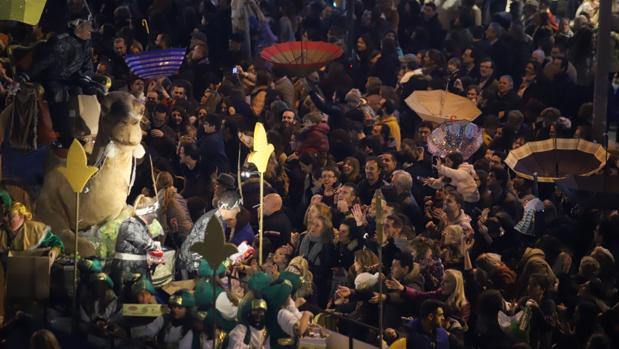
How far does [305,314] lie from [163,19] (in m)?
8.75

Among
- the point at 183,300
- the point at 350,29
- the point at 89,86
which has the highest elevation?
the point at 89,86

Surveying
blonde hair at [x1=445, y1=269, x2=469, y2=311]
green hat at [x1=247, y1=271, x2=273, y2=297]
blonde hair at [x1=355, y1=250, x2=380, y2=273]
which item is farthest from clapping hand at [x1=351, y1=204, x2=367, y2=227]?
green hat at [x1=247, y1=271, x2=273, y2=297]

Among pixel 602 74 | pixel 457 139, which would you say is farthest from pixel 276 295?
pixel 602 74

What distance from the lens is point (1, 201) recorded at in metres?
23.2

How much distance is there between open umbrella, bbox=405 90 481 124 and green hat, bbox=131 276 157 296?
498 cm

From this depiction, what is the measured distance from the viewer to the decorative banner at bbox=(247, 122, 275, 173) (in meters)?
22.8

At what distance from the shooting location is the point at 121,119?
23828 millimetres

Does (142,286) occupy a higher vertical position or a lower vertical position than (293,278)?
lower

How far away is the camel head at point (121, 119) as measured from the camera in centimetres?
2383

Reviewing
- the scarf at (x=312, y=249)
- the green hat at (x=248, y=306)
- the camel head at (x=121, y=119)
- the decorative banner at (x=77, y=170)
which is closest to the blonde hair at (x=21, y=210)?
the decorative banner at (x=77, y=170)

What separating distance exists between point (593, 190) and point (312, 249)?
10.1 ft

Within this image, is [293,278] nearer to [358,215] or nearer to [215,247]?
[215,247]

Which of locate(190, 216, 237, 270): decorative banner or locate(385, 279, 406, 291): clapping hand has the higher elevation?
locate(190, 216, 237, 270): decorative banner

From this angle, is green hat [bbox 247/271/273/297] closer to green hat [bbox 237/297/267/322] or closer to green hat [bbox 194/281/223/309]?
green hat [bbox 237/297/267/322]
